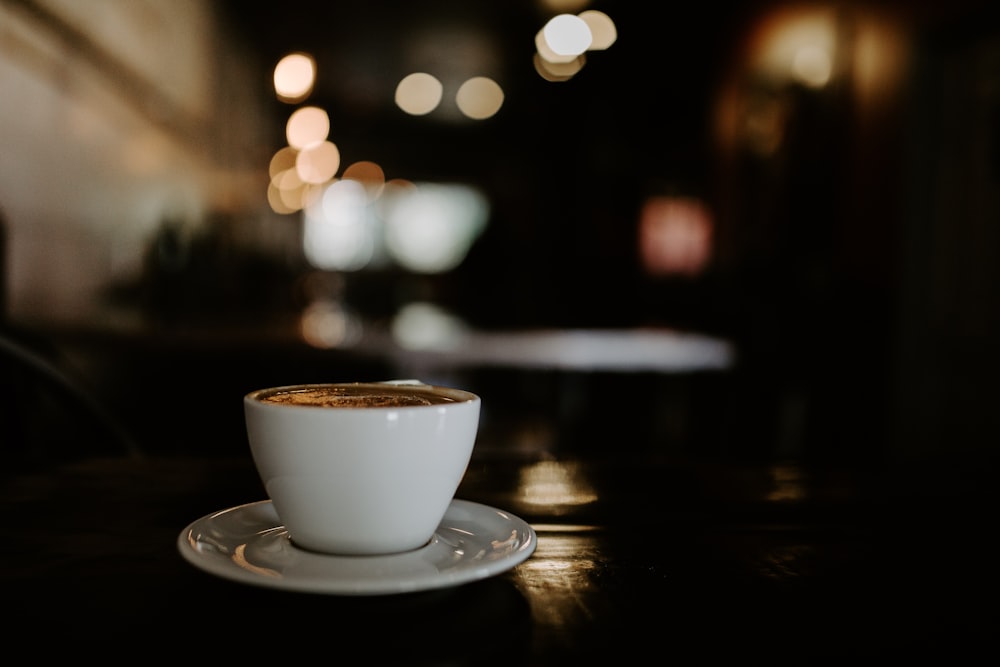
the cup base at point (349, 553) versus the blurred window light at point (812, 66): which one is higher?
the blurred window light at point (812, 66)

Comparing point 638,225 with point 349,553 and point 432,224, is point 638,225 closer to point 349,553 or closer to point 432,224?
point 432,224

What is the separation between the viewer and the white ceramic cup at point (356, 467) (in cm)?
51

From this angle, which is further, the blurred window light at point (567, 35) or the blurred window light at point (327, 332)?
the blurred window light at point (567, 35)

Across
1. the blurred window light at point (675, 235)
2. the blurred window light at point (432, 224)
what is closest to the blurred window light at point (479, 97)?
the blurred window light at point (675, 235)

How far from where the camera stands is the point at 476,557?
52 cm

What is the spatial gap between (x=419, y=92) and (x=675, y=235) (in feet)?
10.6

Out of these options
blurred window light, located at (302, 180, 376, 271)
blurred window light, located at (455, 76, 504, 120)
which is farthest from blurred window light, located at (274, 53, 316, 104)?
blurred window light, located at (302, 180, 376, 271)

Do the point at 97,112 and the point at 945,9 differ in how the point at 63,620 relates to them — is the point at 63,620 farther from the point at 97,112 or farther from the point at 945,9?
the point at 945,9

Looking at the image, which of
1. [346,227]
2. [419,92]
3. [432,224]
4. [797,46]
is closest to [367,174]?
[346,227]

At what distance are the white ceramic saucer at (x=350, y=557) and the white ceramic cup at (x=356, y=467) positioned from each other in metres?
0.02

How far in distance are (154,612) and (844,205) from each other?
176 inches

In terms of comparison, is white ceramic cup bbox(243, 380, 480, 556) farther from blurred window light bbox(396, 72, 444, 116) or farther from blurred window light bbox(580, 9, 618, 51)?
blurred window light bbox(396, 72, 444, 116)

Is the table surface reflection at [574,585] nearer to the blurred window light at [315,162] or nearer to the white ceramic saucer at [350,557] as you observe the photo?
the white ceramic saucer at [350,557]

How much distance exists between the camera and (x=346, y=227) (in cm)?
1328
